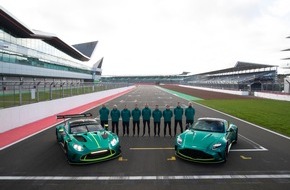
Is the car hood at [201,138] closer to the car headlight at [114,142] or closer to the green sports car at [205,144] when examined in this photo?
the green sports car at [205,144]

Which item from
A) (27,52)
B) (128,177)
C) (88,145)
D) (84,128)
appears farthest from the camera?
(27,52)

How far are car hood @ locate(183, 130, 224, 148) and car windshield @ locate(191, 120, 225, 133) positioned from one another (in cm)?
36

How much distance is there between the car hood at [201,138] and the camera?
26.5 feet

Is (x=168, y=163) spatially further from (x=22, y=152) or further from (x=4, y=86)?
(x=4, y=86)

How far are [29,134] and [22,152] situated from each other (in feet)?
11.2

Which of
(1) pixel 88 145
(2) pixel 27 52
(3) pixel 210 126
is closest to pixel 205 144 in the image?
(3) pixel 210 126

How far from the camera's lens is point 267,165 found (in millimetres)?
7918

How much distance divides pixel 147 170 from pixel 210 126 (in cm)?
335

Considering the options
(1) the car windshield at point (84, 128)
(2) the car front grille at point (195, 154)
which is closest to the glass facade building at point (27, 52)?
(1) the car windshield at point (84, 128)

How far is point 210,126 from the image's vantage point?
9.48 m

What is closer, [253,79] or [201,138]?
[201,138]

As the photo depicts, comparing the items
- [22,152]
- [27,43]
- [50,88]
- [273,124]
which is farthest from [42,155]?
[27,43]

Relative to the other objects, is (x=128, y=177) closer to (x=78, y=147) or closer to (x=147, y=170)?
(x=147, y=170)

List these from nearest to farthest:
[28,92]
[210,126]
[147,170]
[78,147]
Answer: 1. [147,170]
2. [78,147]
3. [210,126]
4. [28,92]
